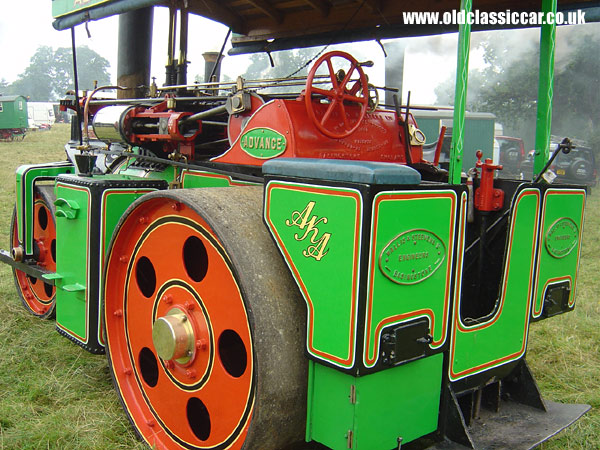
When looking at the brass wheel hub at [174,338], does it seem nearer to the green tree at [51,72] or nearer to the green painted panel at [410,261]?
the green painted panel at [410,261]

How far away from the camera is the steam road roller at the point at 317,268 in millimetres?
1629

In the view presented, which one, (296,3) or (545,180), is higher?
(296,3)

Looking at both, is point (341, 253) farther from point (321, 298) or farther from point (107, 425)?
point (107, 425)

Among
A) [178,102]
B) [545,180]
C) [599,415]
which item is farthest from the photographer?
[178,102]

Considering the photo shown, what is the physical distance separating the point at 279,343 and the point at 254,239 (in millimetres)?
322

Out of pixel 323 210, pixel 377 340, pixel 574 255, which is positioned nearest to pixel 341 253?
pixel 323 210

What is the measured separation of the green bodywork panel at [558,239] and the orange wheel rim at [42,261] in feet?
8.90

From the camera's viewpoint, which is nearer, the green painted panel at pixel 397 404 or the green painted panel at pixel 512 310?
the green painted panel at pixel 397 404

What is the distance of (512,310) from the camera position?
215 cm

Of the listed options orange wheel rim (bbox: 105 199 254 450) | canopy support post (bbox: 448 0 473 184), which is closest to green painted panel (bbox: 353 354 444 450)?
orange wheel rim (bbox: 105 199 254 450)

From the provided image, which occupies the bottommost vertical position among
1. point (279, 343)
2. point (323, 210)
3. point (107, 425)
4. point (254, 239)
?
point (107, 425)

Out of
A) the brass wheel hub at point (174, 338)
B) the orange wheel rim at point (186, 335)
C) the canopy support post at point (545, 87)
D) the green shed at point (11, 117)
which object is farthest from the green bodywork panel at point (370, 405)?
the green shed at point (11, 117)

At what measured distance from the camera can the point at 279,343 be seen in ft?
5.49

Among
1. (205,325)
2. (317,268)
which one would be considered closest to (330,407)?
(317,268)
